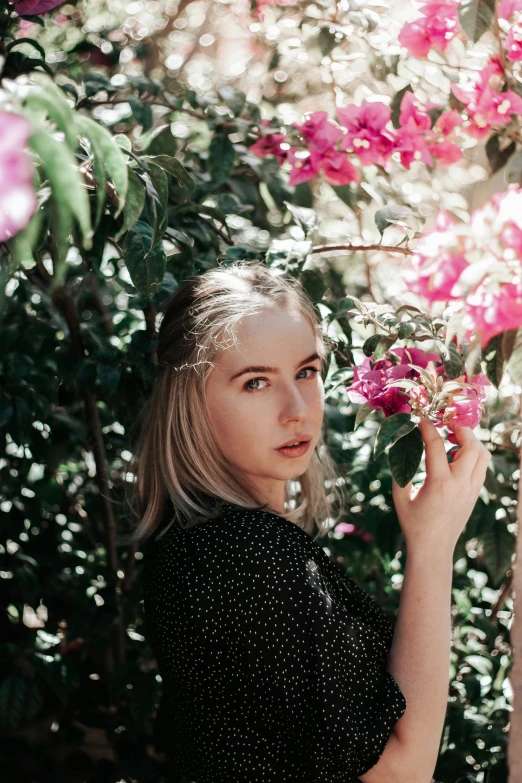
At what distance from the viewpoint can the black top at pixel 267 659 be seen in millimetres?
919

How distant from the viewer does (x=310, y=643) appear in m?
0.93

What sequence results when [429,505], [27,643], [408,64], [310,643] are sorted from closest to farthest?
[310,643], [429,505], [408,64], [27,643]

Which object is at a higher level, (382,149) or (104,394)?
(382,149)

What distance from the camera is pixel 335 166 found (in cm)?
151

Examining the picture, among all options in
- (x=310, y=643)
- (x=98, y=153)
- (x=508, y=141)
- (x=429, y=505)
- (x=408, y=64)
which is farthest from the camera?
(x=408, y=64)

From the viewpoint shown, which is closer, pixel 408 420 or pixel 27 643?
pixel 408 420

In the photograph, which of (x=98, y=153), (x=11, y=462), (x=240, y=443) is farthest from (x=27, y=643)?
(x=98, y=153)

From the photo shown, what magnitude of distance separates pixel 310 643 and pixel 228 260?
69cm

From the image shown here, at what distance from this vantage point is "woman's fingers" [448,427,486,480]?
1.05 m

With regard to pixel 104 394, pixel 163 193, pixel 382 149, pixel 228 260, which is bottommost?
pixel 104 394

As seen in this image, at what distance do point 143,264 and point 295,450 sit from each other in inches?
13.4

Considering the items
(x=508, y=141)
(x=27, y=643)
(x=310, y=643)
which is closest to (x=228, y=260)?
(x=508, y=141)

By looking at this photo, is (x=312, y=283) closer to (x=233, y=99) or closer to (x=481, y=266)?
(x=233, y=99)

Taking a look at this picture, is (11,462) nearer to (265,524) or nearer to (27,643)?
Result: (27,643)
